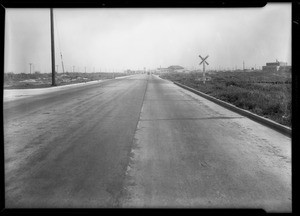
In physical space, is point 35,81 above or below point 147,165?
above

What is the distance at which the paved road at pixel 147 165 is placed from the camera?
3750 millimetres

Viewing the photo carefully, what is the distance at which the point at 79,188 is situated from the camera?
4.07m

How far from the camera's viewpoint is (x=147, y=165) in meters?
5.11

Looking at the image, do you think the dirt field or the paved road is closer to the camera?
the paved road

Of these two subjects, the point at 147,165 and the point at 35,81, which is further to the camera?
the point at 35,81

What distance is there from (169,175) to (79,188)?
1.52 m

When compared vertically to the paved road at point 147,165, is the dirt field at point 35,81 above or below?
above

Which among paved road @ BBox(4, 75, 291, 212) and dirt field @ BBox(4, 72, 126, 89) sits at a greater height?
dirt field @ BBox(4, 72, 126, 89)

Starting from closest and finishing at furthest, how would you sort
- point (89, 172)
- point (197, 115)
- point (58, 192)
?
point (58, 192) → point (89, 172) → point (197, 115)

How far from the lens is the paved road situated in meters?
3.75

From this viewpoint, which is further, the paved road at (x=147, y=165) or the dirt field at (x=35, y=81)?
the dirt field at (x=35, y=81)

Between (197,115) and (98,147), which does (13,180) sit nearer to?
(98,147)
